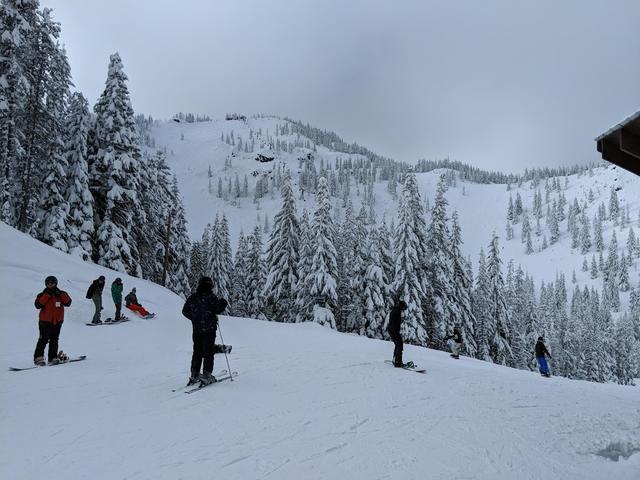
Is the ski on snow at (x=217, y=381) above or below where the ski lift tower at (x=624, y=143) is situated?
below

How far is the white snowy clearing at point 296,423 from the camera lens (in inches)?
205

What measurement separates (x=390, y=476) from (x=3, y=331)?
14449 millimetres

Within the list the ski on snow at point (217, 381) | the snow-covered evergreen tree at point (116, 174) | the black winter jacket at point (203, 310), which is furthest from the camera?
the snow-covered evergreen tree at point (116, 174)

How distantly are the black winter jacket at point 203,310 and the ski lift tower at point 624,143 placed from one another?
736 centimetres

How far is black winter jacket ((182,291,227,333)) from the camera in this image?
8828 millimetres

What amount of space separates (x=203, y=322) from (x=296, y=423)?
313cm

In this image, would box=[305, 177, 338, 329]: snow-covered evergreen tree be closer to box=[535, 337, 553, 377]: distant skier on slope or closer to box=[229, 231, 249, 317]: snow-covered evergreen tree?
box=[535, 337, 553, 377]: distant skier on slope

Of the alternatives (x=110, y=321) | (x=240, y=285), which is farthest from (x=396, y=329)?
(x=240, y=285)

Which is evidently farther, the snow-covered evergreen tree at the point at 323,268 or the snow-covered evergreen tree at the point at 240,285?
the snow-covered evergreen tree at the point at 240,285

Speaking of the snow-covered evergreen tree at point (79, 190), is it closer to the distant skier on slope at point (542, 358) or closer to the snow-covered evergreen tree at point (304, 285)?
the snow-covered evergreen tree at point (304, 285)

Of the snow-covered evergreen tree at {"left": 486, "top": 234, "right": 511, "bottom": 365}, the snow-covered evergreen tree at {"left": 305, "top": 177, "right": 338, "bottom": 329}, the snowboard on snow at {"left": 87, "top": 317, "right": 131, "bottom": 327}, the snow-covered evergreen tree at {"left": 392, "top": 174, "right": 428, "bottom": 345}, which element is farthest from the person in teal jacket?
the snow-covered evergreen tree at {"left": 486, "top": 234, "right": 511, "bottom": 365}

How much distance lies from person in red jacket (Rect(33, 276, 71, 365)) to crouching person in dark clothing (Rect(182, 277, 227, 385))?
13.6 feet

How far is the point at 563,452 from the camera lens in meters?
6.02

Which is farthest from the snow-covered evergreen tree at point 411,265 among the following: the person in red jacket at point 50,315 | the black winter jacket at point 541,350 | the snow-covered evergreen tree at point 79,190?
the person in red jacket at point 50,315
